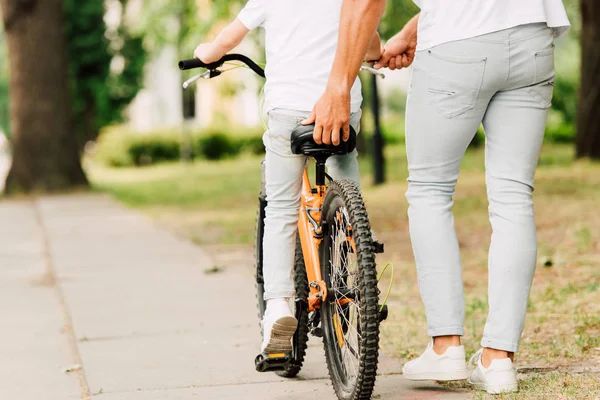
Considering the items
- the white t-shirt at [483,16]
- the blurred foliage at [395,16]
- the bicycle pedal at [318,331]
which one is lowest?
the bicycle pedal at [318,331]

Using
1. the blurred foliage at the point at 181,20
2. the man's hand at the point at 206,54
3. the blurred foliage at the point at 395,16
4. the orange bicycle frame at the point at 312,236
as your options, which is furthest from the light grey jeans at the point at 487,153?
the blurred foliage at the point at 181,20

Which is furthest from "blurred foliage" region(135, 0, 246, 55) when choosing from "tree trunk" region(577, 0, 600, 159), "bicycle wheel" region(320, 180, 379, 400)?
"bicycle wheel" region(320, 180, 379, 400)

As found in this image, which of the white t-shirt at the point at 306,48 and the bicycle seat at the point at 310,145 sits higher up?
the white t-shirt at the point at 306,48

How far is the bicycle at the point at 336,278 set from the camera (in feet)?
10.9

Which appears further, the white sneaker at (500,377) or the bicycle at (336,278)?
the white sneaker at (500,377)

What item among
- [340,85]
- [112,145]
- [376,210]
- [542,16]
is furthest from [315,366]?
[112,145]

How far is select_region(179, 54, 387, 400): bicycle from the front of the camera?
3330mm

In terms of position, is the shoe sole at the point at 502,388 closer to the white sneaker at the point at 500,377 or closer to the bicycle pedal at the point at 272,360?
the white sneaker at the point at 500,377

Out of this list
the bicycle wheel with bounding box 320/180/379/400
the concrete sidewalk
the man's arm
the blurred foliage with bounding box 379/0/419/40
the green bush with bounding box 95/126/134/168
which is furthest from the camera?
the green bush with bounding box 95/126/134/168

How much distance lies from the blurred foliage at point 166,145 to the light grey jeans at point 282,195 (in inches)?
830

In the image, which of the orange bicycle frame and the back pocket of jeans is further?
the orange bicycle frame

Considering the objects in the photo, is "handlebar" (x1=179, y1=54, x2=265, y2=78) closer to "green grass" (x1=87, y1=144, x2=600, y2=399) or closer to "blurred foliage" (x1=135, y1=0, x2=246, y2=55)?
"green grass" (x1=87, y1=144, x2=600, y2=399)

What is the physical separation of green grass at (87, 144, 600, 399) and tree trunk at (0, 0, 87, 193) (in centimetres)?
109

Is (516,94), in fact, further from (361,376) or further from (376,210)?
(376,210)
